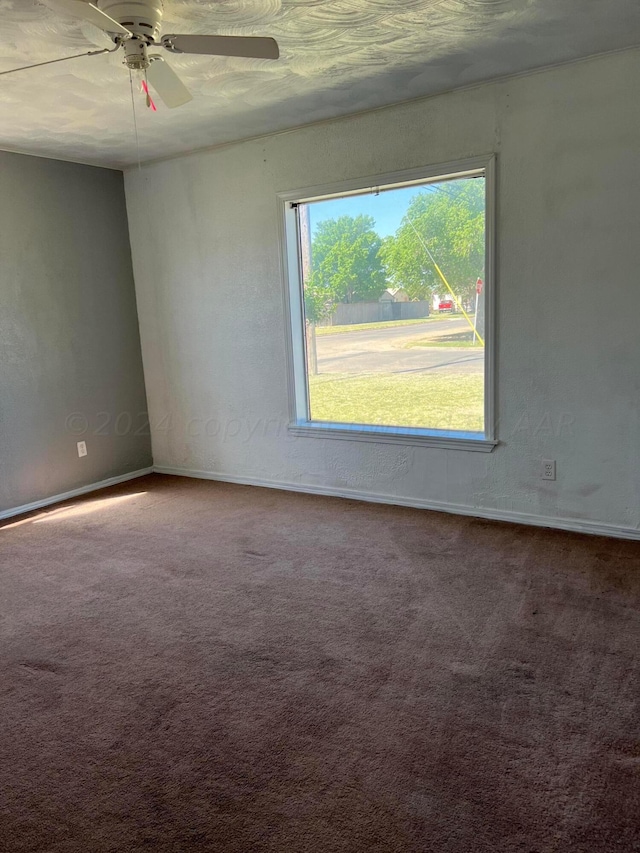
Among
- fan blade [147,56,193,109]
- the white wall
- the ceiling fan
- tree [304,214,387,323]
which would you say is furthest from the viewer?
tree [304,214,387,323]

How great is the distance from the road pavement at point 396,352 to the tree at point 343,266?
0.78ft

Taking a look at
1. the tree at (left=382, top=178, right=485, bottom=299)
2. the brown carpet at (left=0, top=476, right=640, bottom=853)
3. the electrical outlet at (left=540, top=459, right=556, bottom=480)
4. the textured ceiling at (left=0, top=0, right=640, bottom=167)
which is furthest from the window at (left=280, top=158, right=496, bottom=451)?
the brown carpet at (left=0, top=476, right=640, bottom=853)

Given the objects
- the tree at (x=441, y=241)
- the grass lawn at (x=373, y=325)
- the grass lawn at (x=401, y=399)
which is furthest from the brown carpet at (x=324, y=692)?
the tree at (x=441, y=241)

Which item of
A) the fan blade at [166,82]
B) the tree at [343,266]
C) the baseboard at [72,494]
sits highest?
the fan blade at [166,82]

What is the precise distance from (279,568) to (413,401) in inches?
59.5

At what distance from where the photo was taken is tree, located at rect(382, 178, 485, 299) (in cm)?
358

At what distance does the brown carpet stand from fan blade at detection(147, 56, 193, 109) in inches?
88.1

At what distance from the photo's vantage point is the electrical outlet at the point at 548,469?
3479mm

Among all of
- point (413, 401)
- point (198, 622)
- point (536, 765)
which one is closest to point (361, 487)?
point (413, 401)

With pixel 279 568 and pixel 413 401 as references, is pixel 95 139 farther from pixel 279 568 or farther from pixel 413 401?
pixel 279 568

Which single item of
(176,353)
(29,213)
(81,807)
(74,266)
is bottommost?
(81,807)

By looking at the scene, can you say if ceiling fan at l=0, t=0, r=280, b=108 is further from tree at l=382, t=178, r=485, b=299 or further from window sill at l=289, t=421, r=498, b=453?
window sill at l=289, t=421, r=498, b=453

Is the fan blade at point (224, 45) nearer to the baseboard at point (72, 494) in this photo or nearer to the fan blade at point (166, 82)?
the fan blade at point (166, 82)

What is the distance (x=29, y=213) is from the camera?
4.25 metres
